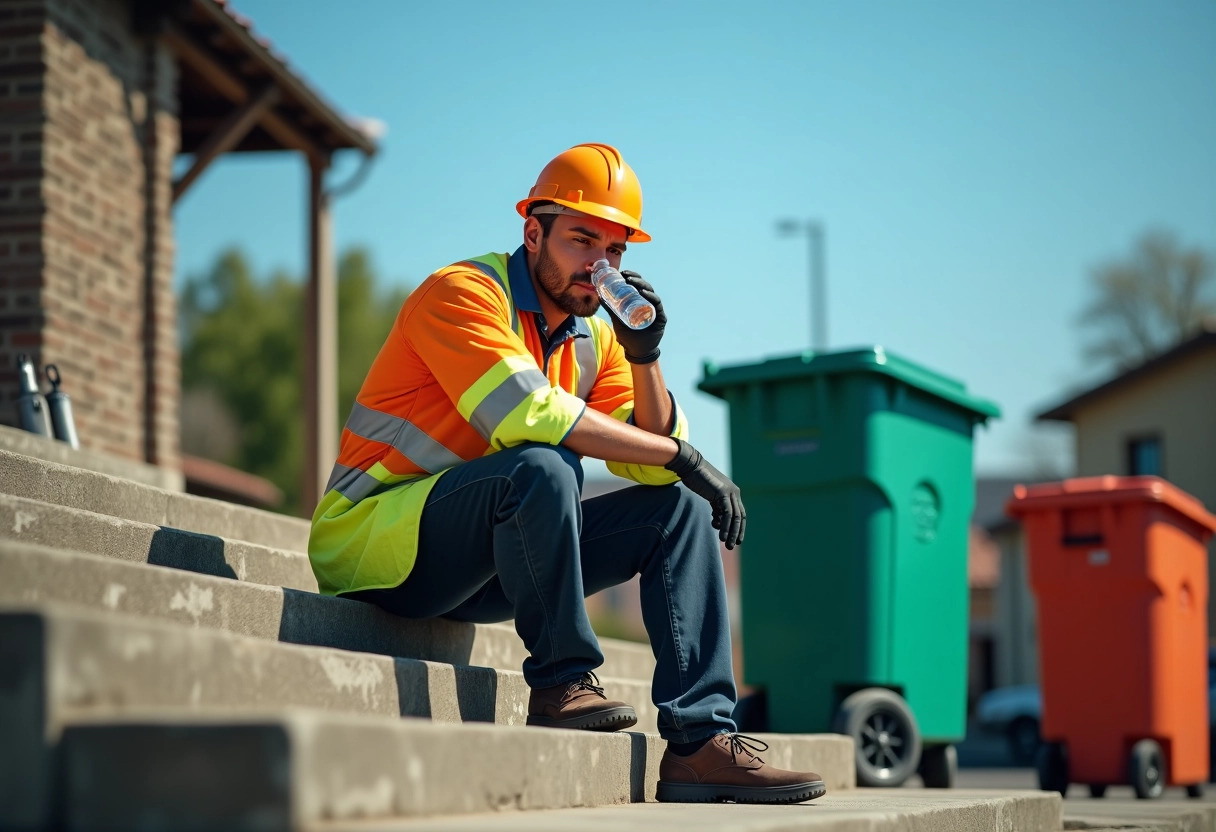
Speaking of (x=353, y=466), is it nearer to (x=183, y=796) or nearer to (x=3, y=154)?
(x=183, y=796)

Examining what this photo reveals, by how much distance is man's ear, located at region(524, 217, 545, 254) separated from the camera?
12.9 feet

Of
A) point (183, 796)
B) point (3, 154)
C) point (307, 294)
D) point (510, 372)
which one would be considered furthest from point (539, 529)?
point (307, 294)

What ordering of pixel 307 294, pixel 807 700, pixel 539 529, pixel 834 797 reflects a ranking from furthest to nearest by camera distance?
1. pixel 307 294
2. pixel 807 700
3. pixel 834 797
4. pixel 539 529

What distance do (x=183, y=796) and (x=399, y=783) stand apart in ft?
1.22

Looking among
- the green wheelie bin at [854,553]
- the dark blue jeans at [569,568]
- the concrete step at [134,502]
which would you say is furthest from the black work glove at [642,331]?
the green wheelie bin at [854,553]

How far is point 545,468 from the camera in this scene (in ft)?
10.7

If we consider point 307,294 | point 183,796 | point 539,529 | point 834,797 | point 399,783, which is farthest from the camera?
point 307,294

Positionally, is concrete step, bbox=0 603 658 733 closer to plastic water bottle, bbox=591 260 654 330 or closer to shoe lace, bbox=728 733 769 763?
shoe lace, bbox=728 733 769 763

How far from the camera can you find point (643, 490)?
3.66 m

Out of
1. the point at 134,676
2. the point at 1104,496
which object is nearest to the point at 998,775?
the point at 1104,496

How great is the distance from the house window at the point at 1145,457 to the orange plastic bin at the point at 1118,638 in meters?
21.4

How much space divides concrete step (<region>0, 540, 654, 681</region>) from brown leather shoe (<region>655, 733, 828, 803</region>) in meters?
0.83

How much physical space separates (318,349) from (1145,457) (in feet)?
69.9

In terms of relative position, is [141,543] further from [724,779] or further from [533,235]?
[724,779]
